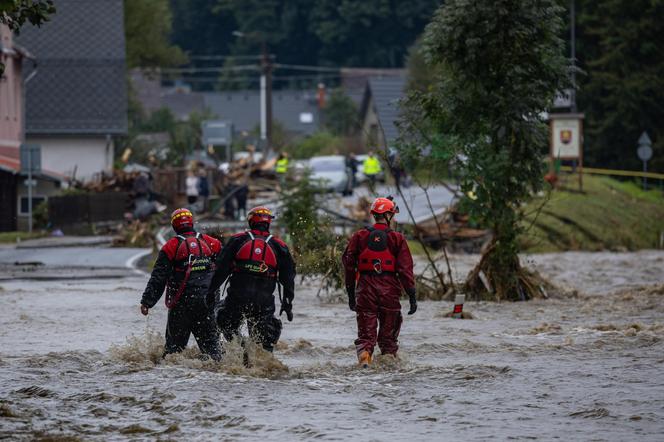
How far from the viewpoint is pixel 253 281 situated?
1348 centimetres

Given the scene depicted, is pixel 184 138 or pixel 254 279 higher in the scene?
pixel 184 138

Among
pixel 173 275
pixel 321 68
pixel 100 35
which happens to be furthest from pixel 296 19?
pixel 173 275

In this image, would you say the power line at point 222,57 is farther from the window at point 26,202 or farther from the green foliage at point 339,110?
the window at point 26,202

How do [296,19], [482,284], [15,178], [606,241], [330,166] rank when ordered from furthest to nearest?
[296,19], [330,166], [15,178], [606,241], [482,284]

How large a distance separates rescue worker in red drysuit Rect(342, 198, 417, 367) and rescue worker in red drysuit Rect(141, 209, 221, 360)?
1337mm

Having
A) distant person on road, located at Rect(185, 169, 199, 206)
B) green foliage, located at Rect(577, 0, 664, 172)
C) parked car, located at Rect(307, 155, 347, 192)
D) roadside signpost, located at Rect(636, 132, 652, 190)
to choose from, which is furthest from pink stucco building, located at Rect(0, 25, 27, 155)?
roadside signpost, located at Rect(636, 132, 652, 190)

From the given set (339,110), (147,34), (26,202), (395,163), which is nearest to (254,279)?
(395,163)

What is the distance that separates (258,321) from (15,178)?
109ft

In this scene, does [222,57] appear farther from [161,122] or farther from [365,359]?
[365,359]

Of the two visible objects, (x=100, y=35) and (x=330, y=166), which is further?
(x=100, y=35)

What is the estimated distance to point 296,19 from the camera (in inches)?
4552

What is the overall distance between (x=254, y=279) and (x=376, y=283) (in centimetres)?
119

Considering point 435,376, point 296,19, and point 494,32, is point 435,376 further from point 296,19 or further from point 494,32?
point 296,19

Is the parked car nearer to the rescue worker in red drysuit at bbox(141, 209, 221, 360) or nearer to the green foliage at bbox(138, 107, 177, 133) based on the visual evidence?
the rescue worker in red drysuit at bbox(141, 209, 221, 360)
